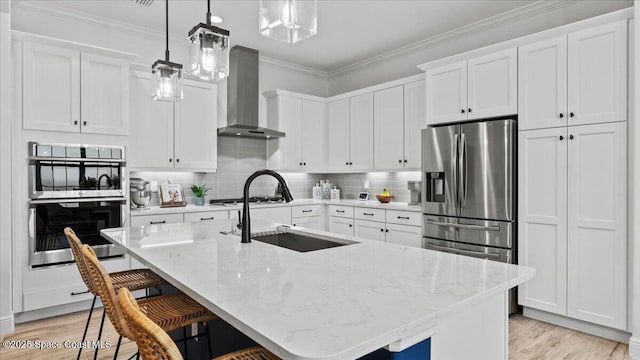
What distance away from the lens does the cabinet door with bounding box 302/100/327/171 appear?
5230 mm

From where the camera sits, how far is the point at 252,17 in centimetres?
397

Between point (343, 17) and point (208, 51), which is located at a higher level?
point (343, 17)

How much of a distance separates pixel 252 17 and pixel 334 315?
370 centimetres

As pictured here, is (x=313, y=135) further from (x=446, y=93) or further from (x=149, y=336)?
(x=149, y=336)

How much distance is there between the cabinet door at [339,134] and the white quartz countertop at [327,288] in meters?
3.34

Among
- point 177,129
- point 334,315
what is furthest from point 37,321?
point 334,315

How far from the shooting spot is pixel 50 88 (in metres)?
3.23

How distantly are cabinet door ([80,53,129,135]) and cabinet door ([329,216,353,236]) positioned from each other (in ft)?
8.59

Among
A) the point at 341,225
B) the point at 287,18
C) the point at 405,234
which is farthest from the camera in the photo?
the point at 341,225

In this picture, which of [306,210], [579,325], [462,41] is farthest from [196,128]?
[579,325]

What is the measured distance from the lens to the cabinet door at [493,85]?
3285 mm

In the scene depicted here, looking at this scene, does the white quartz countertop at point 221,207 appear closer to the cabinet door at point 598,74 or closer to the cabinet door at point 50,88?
the cabinet door at point 50,88

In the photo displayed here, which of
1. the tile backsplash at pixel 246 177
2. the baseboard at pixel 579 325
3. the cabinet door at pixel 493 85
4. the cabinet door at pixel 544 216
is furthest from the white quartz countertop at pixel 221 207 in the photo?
the baseboard at pixel 579 325

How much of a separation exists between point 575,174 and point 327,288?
2.65 metres
